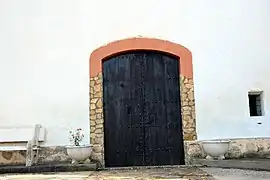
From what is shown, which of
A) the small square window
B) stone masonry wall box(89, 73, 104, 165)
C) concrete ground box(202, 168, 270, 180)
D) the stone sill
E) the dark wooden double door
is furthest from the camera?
the small square window

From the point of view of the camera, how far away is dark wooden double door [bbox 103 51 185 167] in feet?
24.2

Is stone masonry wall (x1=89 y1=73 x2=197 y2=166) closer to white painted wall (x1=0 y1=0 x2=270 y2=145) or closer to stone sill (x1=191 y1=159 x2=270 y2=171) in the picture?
white painted wall (x1=0 y1=0 x2=270 y2=145)

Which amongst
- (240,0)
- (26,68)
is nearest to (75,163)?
(26,68)

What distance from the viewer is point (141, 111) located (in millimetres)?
7457

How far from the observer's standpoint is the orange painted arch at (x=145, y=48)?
740cm

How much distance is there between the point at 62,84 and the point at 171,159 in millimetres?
2433

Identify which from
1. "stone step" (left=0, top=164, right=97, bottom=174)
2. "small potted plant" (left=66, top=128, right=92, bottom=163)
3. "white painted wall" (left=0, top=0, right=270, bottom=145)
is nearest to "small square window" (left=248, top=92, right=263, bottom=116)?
"white painted wall" (left=0, top=0, right=270, bottom=145)

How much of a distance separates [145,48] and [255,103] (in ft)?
7.64

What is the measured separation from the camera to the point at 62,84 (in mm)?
7328

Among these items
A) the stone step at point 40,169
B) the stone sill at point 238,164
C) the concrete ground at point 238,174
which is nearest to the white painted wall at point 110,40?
the stone sill at point 238,164

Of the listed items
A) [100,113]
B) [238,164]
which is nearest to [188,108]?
[238,164]

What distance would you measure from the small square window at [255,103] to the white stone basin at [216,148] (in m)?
1.02

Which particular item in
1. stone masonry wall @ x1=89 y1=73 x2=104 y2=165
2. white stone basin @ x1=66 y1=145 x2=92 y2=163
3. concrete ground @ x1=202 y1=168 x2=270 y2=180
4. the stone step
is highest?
stone masonry wall @ x1=89 y1=73 x2=104 y2=165

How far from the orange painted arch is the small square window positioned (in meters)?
1.24
